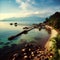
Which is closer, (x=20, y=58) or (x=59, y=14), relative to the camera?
(x=20, y=58)

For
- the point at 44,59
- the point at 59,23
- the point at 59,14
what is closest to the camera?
the point at 44,59

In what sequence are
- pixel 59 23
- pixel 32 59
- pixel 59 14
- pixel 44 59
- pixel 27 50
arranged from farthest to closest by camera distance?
1. pixel 59 14
2. pixel 59 23
3. pixel 27 50
4. pixel 32 59
5. pixel 44 59

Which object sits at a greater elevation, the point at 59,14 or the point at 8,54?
the point at 59,14

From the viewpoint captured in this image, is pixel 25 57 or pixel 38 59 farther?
pixel 25 57

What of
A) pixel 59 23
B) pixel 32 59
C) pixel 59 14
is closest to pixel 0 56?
pixel 32 59

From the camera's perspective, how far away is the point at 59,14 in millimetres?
70500

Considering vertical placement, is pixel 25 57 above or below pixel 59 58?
below

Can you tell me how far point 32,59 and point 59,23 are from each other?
2982cm

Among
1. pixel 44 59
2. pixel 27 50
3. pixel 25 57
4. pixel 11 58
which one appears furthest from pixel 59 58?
pixel 27 50

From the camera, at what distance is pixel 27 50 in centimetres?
2259

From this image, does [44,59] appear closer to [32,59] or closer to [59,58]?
[32,59]

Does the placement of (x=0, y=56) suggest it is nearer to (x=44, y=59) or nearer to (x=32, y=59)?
(x=32, y=59)

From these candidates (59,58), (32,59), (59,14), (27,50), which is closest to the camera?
(59,58)

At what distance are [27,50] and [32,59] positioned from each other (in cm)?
469
